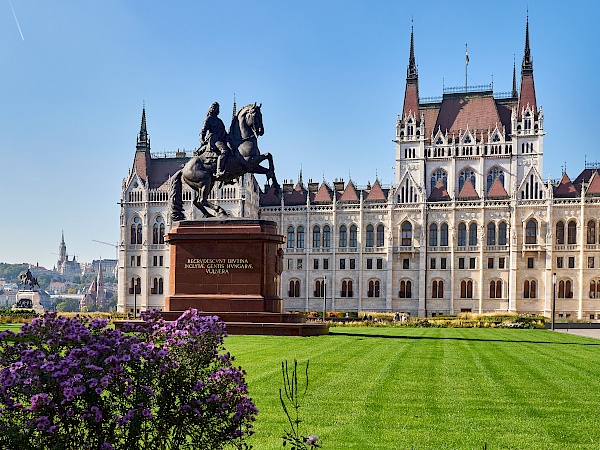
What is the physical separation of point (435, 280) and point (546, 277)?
13.9 metres

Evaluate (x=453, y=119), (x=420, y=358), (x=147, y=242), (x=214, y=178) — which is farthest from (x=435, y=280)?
(x=420, y=358)

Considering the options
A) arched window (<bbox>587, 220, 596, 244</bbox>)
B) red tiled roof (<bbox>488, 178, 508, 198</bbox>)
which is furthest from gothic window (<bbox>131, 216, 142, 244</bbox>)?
arched window (<bbox>587, 220, 596, 244</bbox>)

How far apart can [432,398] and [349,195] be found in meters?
85.0

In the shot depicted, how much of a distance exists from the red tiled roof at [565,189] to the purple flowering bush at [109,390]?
290 feet

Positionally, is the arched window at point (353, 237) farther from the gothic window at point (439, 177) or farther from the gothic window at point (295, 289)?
the gothic window at point (439, 177)

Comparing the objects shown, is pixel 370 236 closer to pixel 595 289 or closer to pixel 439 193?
pixel 439 193

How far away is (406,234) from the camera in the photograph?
9488 cm

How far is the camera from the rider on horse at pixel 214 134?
34.1 meters

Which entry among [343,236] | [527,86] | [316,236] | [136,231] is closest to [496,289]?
[343,236]

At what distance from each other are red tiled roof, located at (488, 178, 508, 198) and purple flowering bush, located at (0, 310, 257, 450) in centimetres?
8735

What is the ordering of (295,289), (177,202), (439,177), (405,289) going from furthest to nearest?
(439,177), (295,289), (405,289), (177,202)

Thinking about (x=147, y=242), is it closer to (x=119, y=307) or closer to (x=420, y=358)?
(x=119, y=307)

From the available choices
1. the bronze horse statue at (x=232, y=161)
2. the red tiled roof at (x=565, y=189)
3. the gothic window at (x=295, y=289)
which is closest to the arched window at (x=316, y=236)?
the gothic window at (x=295, y=289)

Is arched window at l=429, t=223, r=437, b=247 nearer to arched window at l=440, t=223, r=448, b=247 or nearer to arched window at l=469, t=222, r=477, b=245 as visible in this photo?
arched window at l=440, t=223, r=448, b=247
